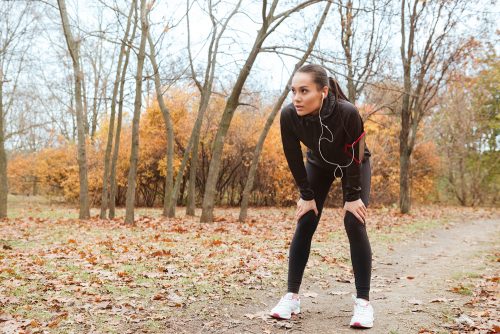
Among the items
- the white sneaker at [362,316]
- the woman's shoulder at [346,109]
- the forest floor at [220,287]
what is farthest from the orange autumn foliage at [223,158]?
the white sneaker at [362,316]

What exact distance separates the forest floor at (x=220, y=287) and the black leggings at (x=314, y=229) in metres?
0.33

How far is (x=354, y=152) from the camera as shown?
2.93 m

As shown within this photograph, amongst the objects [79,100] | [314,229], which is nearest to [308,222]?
[314,229]

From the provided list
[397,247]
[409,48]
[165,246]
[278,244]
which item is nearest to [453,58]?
[409,48]

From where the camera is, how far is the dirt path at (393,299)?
10.0ft

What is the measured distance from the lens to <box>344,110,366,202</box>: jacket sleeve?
9.46ft

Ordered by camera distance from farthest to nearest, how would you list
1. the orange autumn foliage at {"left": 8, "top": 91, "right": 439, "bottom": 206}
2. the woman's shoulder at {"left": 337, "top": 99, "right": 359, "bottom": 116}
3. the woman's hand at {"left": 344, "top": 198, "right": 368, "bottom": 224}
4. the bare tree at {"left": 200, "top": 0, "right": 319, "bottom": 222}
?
the orange autumn foliage at {"left": 8, "top": 91, "right": 439, "bottom": 206}, the bare tree at {"left": 200, "top": 0, "right": 319, "bottom": 222}, the woman's hand at {"left": 344, "top": 198, "right": 368, "bottom": 224}, the woman's shoulder at {"left": 337, "top": 99, "right": 359, "bottom": 116}

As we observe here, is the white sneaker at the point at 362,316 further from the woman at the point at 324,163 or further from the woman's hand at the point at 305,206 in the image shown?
the woman's hand at the point at 305,206

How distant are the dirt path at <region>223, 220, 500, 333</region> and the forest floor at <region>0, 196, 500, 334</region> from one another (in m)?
0.01

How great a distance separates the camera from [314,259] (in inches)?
242

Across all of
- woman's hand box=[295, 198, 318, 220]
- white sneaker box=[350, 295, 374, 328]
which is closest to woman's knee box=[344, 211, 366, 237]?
woman's hand box=[295, 198, 318, 220]

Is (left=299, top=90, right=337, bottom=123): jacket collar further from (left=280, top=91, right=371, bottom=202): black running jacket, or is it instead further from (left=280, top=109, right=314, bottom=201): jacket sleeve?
(left=280, top=109, right=314, bottom=201): jacket sleeve

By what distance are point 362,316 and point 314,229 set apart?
0.69 m

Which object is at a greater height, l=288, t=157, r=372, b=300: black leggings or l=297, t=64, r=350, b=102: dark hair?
l=297, t=64, r=350, b=102: dark hair
